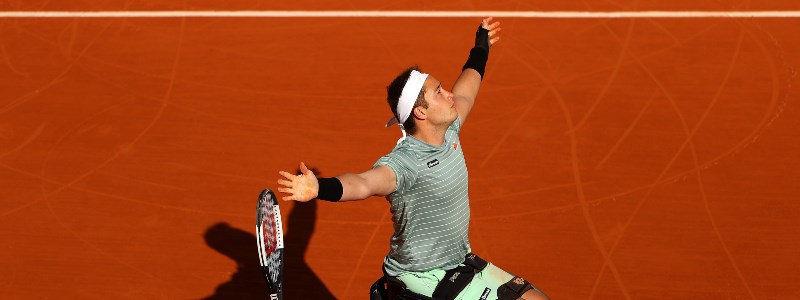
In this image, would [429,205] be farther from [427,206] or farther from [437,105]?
[437,105]

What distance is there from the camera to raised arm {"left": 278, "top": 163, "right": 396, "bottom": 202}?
621 cm

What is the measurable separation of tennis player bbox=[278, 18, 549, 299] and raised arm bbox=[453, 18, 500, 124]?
305mm

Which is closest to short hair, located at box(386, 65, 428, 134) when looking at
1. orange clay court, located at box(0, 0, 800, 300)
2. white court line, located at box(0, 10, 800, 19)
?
orange clay court, located at box(0, 0, 800, 300)

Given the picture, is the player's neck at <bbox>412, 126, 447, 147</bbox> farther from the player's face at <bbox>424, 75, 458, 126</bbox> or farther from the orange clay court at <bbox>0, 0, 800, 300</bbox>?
the orange clay court at <bbox>0, 0, 800, 300</bbox>

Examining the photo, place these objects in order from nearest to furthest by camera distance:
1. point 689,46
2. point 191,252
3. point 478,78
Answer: point 478,78, point 191,252, point 689,46

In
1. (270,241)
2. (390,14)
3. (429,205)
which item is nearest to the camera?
(270,241)

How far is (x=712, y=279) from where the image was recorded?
9.08 metres

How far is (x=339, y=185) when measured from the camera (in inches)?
254

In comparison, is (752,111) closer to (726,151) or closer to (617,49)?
(726,151)

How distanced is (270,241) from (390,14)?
551 centimetres

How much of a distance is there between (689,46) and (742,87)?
2.48ft

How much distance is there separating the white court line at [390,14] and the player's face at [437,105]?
4.88m

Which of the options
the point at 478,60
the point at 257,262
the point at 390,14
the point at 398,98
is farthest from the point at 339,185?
the point at 390,14

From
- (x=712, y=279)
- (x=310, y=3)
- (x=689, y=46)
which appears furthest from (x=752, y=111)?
(x=310, y=3)
